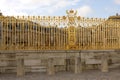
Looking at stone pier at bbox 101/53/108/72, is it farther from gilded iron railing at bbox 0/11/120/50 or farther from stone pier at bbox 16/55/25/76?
stone pier at bbox 16/55/25/76

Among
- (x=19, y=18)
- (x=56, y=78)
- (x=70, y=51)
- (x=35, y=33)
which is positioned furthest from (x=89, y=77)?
(x=19, y=18)

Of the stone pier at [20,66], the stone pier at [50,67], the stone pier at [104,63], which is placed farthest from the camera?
the stone pier at [104,63]

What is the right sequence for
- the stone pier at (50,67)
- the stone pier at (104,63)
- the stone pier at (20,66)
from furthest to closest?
1. the stone pier at (104,63)
2. the stone pier at (50,67)
3. the stone pier at (20,66)

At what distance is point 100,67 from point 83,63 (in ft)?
3.95

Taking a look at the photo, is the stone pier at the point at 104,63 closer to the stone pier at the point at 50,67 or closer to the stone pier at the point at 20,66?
the stone pier at the point at 50,67

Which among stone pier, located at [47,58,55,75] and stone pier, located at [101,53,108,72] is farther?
stone pier, located at [101,53,108,72]

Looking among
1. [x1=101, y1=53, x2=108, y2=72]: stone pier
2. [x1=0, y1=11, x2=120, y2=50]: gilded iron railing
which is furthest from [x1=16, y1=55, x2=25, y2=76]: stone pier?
[x1=101, y1=53, x2=108, y2=72]: stone pier

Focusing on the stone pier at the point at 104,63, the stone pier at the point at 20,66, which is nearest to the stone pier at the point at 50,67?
the stone pier at the point at 20,66

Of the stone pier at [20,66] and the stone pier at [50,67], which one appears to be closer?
the stone pier at [20,66]

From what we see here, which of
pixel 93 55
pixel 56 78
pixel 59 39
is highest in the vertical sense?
pixel 59 39

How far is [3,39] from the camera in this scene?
42.5ft

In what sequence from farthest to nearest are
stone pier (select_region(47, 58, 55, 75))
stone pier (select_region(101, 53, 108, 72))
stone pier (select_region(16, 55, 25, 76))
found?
stone pier (select_region(101, 53, 108, 72))
stone pier (select_region(47, 58, 55, 75))
stone pier (select_region(16, 55, 25, 76))

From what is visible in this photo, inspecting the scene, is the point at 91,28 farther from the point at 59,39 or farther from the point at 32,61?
Answer: the point at 32,61

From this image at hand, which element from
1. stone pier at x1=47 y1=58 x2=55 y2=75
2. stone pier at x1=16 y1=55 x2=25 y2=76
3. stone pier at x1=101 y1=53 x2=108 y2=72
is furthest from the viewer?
stone pier at x1=101 y1=53 x2=108 y2=72
